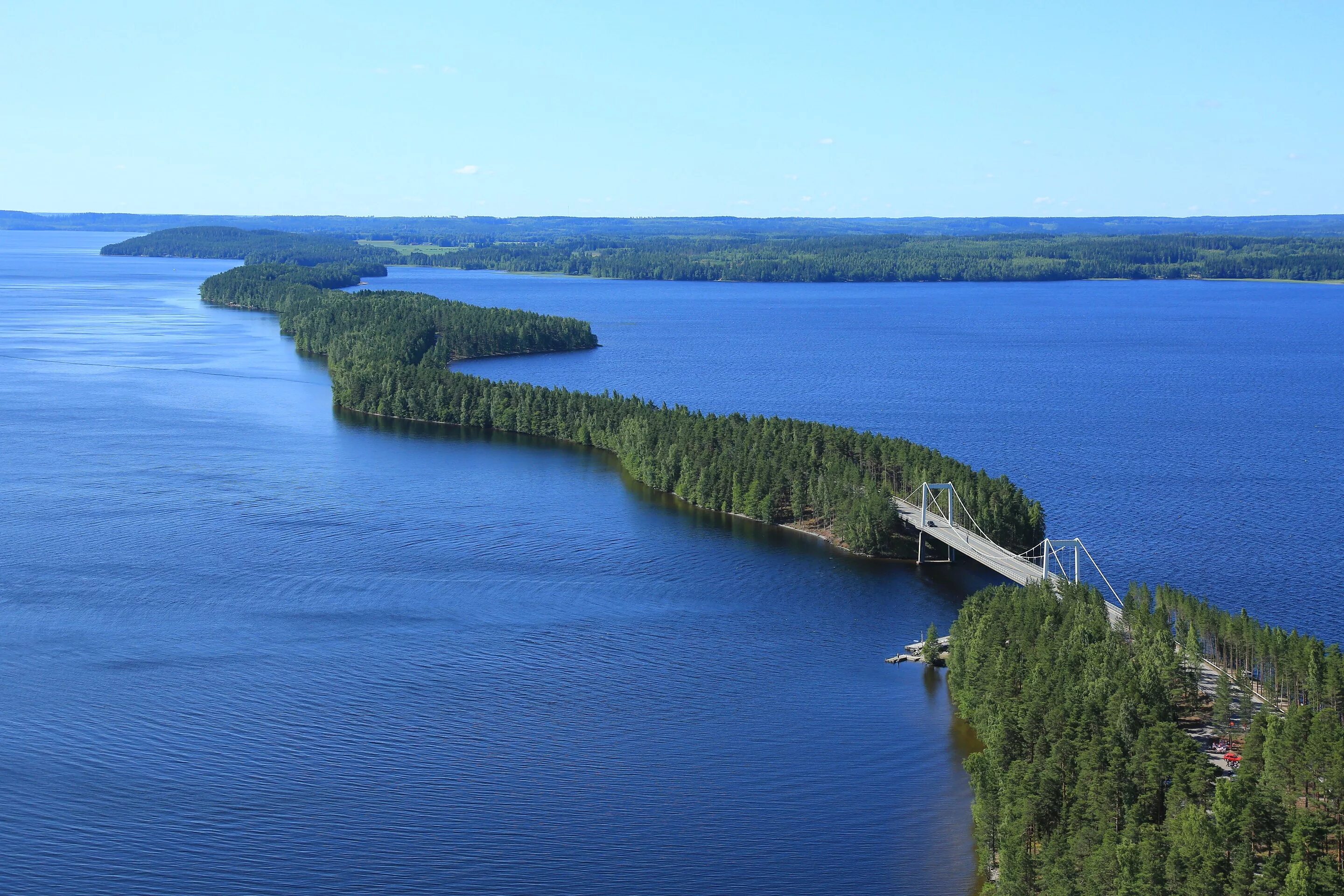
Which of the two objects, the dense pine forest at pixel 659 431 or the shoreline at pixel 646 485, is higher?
the dense pine forest at pixel 659 431

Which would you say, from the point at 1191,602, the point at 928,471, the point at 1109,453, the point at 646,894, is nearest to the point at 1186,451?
the point at 1109,453

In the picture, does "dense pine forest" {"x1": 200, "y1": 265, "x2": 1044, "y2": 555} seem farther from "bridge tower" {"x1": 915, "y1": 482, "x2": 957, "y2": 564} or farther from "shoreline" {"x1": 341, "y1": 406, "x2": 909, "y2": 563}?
"bridge tower" {"x1": 915, "y1": 482, "x2": 957, "y2": 564}

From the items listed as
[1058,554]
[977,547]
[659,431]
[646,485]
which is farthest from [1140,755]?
[659,431]

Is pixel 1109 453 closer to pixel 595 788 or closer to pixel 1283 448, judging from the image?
pixel 1283 448

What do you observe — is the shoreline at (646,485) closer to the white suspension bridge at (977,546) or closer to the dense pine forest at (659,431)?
the dense pine forest at (659,431)

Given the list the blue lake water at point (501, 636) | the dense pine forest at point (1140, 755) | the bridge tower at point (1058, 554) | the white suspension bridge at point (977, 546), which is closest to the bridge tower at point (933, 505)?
the white suspension bridge at point (977, 546)

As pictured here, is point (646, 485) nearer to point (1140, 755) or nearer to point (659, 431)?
point (659, 431)
